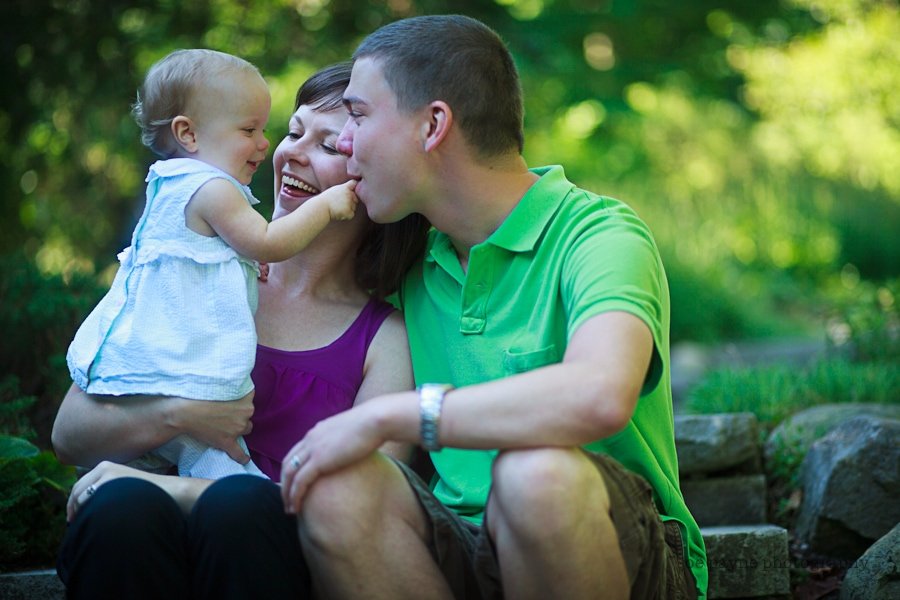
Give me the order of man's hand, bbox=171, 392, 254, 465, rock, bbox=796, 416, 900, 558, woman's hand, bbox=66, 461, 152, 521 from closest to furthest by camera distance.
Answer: woman's hand, bbox=66, 461, 152, 521, man's hand, bbox=171, 392, 254, 465, rock, bbox=796, 416, 900, 558

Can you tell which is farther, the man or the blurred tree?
the blurred tree

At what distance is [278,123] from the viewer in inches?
307

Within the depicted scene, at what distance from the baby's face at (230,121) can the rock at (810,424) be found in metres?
2.16

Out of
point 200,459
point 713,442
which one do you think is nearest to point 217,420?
point 200,459

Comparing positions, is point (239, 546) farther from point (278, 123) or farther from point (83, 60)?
point (278, 123)

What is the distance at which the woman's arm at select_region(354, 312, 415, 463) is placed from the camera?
2580mm

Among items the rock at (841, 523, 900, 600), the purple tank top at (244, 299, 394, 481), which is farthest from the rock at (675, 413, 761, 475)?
the purple tank top at (244, 299, 394, 481)

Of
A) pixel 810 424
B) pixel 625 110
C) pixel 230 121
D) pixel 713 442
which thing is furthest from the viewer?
pixel 625 110

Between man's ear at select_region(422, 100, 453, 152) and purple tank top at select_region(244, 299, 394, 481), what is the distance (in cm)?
56

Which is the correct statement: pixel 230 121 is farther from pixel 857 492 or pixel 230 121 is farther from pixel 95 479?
pixel 857 492

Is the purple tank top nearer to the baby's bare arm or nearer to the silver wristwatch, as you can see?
the baby's bare arm

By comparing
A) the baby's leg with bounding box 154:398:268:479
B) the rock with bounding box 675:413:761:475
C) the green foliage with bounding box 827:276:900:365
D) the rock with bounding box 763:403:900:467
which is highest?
the baby's leg with bounding box 154:398:268:479

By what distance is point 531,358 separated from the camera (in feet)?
7.47

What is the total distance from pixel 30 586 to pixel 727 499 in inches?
84.2
